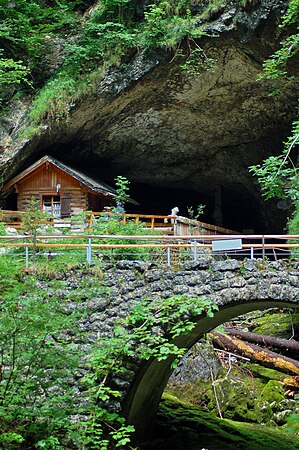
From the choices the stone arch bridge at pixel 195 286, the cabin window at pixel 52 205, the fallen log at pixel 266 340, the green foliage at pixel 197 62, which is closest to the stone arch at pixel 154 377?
the stone arch bridge at pixel 195 286

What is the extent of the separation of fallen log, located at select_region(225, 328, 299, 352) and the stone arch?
3.29 metres

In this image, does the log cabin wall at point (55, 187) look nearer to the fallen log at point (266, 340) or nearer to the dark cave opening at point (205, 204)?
the dark cave opening at point (205, 204)

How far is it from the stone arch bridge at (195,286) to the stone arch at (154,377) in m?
0.05

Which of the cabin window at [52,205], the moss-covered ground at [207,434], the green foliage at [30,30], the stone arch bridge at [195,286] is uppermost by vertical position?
the green foliage at [30,30]

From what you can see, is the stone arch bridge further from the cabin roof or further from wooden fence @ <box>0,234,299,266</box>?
the cabin roof

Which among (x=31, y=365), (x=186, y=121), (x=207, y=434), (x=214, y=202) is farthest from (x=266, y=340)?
(x=214, y=202)

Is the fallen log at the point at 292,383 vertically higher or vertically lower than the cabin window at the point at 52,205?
lower

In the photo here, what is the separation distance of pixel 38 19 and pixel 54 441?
13.3 metres

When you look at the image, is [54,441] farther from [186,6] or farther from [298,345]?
[186,6]

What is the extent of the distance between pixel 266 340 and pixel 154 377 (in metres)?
4.61

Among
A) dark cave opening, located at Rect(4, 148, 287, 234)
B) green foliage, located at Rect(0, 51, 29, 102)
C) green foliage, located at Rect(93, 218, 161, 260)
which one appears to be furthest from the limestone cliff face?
green foliage, located at Rect(93, 218, 161, 260)

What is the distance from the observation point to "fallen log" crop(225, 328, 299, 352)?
1420 centimetres

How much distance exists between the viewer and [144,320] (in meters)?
9.01

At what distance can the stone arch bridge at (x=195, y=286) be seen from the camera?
9250 millimetres
